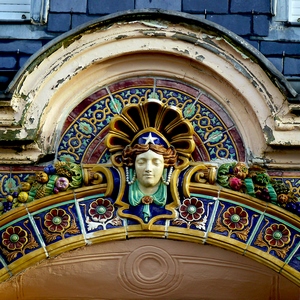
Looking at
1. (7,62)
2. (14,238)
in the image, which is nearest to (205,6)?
(7,62)

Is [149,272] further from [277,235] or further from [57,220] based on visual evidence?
[277,235]

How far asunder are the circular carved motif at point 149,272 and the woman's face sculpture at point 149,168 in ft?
1.54

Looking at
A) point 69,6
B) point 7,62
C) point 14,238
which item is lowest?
point 14,238

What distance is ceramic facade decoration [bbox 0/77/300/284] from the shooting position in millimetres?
7434

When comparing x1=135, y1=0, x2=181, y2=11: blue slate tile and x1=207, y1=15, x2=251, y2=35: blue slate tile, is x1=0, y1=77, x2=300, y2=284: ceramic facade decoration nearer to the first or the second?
x1=207, y1=15, x2=251, y2=35: blue slate tile

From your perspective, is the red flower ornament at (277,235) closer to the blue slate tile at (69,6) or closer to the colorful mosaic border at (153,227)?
the colorful mosaic border at (153,227)

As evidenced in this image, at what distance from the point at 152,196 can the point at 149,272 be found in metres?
0.55

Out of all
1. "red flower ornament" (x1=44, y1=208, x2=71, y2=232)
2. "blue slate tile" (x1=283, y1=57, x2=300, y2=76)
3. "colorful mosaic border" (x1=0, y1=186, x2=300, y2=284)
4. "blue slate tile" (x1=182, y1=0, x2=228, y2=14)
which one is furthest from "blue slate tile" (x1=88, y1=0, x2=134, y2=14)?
"red flower ornament" (x1=44, y1=208, x2=71, y2=232)

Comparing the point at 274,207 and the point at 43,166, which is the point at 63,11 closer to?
the point at 43,166

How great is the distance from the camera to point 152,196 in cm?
750

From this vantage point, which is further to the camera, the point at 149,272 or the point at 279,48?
the point at 279,48

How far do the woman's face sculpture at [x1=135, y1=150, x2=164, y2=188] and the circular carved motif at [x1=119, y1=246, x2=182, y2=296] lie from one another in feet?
1.54

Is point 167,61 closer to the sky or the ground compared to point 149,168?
closer to the sky

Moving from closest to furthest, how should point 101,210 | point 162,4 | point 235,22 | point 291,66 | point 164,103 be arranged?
1. point 101,210
2. point 164,103
3. point 291,66
4. point 235,22
5. point 162,4
